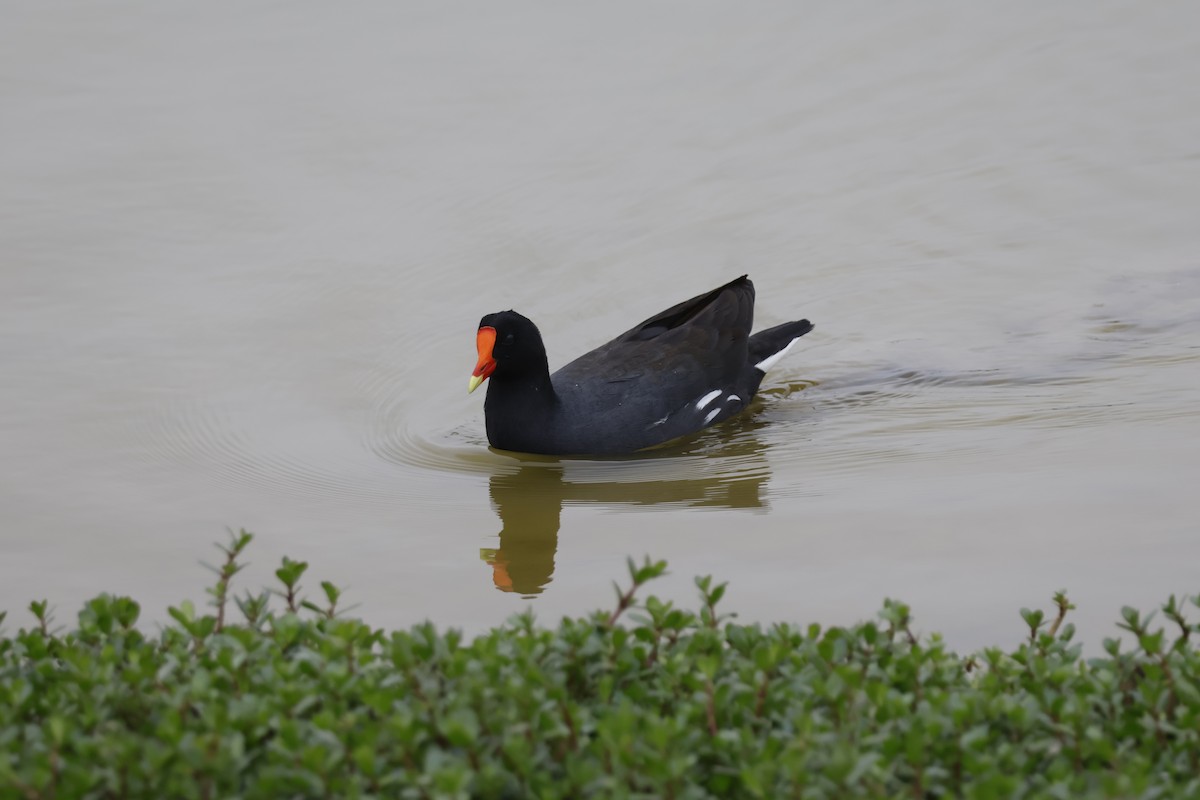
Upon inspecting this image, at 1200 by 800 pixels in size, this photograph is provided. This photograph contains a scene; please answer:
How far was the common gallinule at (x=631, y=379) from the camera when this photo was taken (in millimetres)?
7684

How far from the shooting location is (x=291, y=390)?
8.38m

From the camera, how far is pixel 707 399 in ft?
27.1

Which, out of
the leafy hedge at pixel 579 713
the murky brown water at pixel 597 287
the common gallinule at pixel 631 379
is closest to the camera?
the leafy hedge at pixel 579 713

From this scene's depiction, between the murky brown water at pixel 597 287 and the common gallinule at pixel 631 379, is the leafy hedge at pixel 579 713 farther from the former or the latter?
the common gallinule at pixel 631 379

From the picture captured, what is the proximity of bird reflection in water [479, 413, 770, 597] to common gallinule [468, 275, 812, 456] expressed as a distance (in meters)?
0.15

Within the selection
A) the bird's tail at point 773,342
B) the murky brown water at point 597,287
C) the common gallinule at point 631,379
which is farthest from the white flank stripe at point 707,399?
the bird's tail at point 773,342

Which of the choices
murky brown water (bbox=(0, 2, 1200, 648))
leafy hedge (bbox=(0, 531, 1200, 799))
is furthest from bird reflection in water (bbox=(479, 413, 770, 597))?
leafy hedge (bbox=(0, 531, 1200, 799))

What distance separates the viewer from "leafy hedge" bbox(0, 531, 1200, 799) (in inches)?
122

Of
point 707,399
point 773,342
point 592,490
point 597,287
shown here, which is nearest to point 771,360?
point 773,342

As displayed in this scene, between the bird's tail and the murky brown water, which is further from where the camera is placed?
the bird's tail

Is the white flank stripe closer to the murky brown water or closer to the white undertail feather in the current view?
the murky brown water

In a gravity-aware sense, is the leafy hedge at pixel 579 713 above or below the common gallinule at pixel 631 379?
below

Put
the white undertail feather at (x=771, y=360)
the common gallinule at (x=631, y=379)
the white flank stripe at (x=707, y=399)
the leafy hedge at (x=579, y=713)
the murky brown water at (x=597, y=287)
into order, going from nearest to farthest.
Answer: the leafy hedge at (x=579, y=713) → the murky brown water at (x=597, y=287) → the common gallinule at (x=631, y=379) → the white flank stripe at (x=707, y=399) → the white undertail feather at (x=771, y=360)

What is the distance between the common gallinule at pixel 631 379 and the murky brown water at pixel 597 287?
0.62ft
